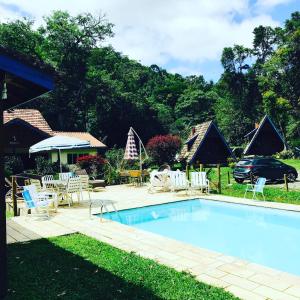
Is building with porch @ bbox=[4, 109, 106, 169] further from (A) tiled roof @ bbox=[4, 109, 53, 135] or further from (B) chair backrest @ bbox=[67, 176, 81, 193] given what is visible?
(B) chair backrest @ bbox=[67, 176, 81, 193]

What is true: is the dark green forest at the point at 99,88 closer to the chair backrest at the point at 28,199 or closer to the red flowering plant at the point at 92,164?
the red flowering plant at the point at 92,164

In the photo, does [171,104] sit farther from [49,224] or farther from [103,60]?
[49,224]

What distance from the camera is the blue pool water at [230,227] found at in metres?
8.52

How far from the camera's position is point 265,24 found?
174 feet

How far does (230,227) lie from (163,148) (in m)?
18.2

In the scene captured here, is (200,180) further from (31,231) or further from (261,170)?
(31,231)

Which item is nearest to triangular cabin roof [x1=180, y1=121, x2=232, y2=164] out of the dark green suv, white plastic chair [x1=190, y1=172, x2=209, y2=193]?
the dark green suv

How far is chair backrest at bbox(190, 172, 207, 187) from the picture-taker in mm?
15591

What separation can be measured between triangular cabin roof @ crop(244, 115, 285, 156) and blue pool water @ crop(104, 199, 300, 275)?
2301 centimetres

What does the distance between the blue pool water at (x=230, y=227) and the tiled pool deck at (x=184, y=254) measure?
25.8 inches

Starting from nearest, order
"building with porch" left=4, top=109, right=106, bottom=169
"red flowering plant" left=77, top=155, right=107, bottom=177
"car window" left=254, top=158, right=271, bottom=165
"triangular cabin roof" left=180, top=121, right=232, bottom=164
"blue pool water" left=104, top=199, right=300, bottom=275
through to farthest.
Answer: "blue pool water" left=104, top=199, right=300, bottom=275, "car window" left=254, top=158, right=271, bottom=165, "red flowering plant" left=77, top=155, right=107, bottom=177, "building with porch" left=4, top=109, right=106, bottom=169, "triangular cabin roof" left=180, top=121, right=232, bottom=164

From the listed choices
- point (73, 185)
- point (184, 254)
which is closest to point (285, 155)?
point (73, 185)

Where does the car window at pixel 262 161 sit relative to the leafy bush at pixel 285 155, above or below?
below

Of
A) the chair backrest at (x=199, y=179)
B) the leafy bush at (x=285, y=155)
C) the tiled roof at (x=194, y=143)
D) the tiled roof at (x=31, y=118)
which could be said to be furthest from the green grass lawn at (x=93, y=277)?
the leafy bush at (x=285, y=155)
